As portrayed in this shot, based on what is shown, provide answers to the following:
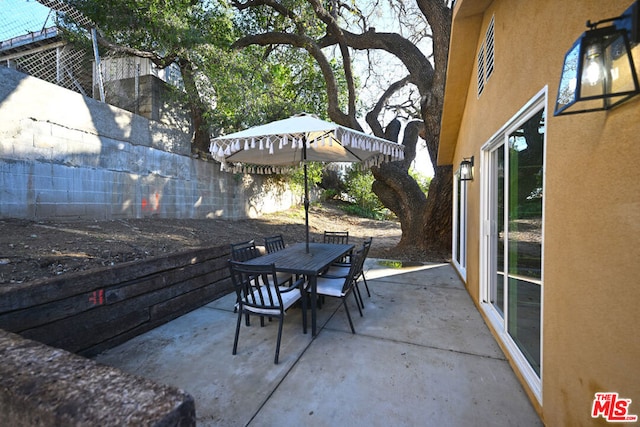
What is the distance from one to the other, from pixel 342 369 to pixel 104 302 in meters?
2.25

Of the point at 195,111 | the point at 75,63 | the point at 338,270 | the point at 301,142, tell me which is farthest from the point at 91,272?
the point at 75,63

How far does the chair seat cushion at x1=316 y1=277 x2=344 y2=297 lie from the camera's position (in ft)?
10.2

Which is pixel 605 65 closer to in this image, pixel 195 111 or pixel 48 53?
pixel 195 111

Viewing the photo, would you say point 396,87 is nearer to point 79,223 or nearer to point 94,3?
point 94,3

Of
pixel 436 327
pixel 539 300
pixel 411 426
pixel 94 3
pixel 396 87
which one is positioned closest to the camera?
pixel 411 426

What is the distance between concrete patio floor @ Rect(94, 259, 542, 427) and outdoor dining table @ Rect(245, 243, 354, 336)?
1.73 ft

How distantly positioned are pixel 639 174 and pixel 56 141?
6.32 meters

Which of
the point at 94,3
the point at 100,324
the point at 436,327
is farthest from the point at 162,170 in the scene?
the point at 436,327

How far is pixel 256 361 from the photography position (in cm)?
252

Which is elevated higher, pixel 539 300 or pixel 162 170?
pixel 162 170

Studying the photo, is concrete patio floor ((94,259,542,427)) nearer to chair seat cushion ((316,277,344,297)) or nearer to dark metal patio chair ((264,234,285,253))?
chair seat cushion ((316,277,344,297))

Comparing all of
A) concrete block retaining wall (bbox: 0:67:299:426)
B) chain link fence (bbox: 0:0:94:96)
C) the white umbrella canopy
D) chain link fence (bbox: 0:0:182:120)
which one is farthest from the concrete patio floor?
chain link fence (bbox: 0:0:94:96)

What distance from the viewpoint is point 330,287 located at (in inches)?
127

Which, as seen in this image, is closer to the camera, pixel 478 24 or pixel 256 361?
pixel 256 361
